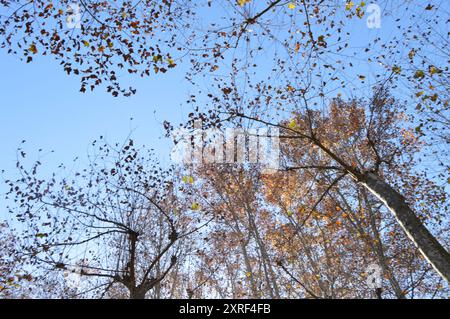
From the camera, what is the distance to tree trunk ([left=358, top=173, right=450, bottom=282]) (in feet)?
13.9

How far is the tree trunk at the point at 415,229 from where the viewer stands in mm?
4230

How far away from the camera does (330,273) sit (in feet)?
36.8

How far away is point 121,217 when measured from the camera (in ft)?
28.0

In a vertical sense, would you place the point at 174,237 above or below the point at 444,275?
above

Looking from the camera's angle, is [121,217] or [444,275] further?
[121,217]

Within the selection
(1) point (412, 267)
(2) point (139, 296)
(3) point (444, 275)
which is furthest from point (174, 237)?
(1) point (412, 267)

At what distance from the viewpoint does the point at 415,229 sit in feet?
14.9
